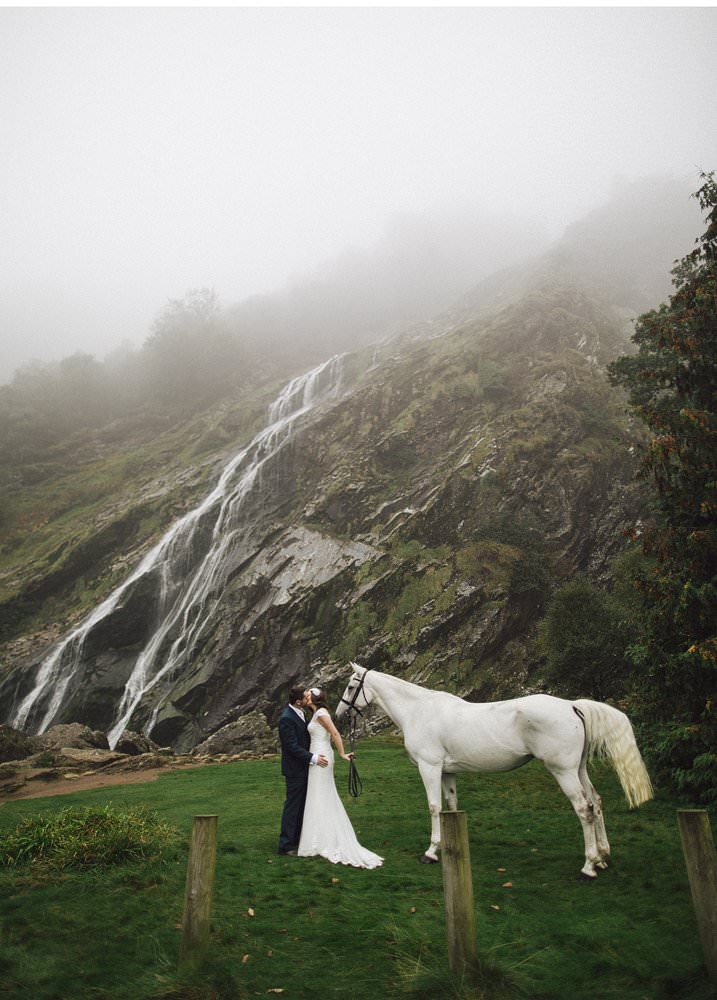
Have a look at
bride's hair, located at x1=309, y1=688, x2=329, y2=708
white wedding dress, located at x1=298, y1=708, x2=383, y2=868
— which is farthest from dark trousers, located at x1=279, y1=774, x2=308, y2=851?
bride's hair, located at x1=309, y1=688, x2=329, y2=708

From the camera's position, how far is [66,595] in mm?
39594

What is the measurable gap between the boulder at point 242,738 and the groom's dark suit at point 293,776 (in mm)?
15627

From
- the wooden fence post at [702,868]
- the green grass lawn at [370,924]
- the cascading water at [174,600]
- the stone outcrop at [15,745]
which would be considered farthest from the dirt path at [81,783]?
the wooden fence post at [702,868]

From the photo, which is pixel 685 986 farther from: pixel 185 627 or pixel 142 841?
pixel 185 627

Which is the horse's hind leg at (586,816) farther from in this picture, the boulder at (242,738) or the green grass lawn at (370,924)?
the boulder at (242,738)

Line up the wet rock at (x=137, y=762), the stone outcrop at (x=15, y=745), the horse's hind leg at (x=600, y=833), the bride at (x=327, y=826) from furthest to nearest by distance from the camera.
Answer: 1. the stone outcrop at (x=15, y=745)
2. the wet rock at (x=137, y=762)
3. the bride at (x=327, y=826)
4. the horse's hind leg at (x=600, y=833)

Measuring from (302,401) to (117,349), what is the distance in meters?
42.9

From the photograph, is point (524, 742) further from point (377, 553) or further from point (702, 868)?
point (377, 553)

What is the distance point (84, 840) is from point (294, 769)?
3.29 meters

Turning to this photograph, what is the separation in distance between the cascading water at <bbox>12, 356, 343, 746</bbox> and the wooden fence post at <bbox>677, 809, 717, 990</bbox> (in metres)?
27.5

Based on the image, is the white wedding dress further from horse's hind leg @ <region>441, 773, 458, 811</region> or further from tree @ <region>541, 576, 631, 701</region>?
tree @ <region>541, 576, 631, 701</region>

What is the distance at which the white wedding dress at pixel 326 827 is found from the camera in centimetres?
884

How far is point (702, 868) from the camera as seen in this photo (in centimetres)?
478

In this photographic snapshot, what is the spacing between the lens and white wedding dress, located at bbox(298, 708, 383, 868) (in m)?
8.84
